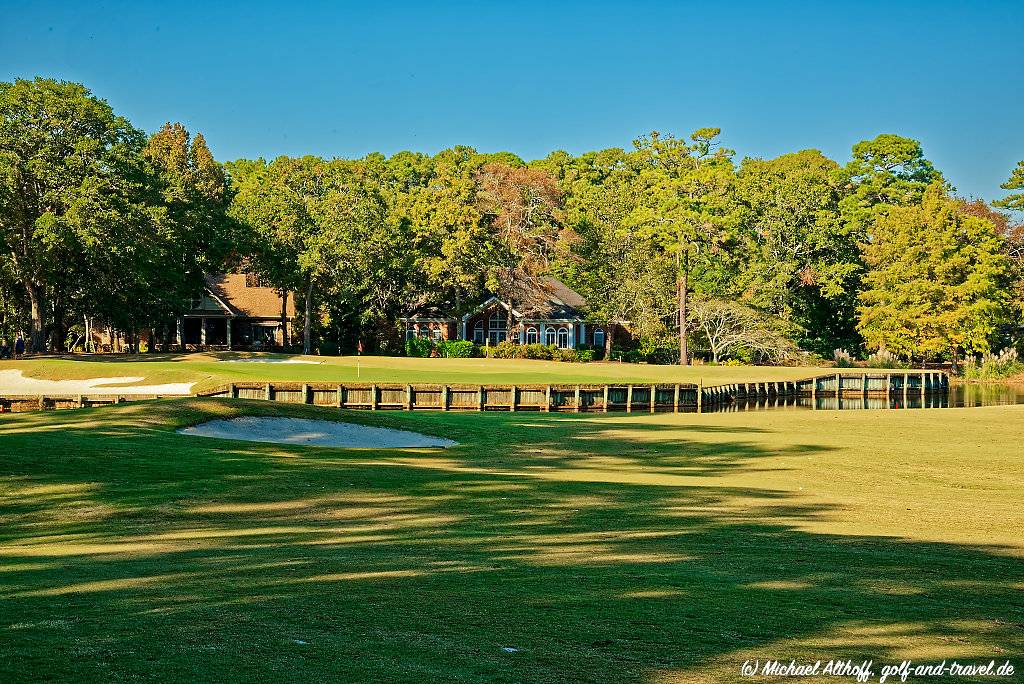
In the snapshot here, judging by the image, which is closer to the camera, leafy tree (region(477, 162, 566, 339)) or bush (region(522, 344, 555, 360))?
bush (region(522, 344, 555, 360))

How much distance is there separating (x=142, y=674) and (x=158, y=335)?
9381cm

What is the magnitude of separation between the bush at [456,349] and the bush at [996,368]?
123 feet

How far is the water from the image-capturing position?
172 ft

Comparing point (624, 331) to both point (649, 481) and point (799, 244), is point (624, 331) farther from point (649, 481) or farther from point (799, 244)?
point (649, 481)

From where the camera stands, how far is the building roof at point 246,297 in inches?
3927

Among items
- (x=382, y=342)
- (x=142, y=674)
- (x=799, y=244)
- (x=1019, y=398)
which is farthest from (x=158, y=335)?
(x=142, y=674)

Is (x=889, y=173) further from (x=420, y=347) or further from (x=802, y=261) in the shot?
(x=420, y=347)

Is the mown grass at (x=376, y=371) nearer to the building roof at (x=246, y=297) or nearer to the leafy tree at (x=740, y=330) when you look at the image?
the leafy tree at (x=740, y=330)

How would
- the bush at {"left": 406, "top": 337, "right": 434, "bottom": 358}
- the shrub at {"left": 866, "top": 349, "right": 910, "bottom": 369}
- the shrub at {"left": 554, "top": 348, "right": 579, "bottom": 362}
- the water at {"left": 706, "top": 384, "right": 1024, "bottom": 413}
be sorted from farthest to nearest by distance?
the bush at {"left": 406, "top": 337, "right": 434, "bottom": 358} → the shrub at {"left": 554, "top": 348, "right": 579, "bottom": 362} → the shrub at {"left": 866, "top": 349, "right": 910, "bottom": 369} → the water at {"left": 706, "top": 384, "right": 1024, "bottom": 413}

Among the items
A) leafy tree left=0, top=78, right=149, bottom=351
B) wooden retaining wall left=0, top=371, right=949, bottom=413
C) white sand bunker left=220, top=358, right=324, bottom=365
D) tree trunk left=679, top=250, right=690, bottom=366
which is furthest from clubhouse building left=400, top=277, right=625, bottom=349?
wooden retaining wall left=0, top=371, right=949, bottom=413

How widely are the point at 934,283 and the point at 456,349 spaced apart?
36.9 m

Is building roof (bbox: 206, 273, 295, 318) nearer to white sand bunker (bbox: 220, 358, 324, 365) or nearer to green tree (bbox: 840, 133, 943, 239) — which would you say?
white sand bunker (bbox: 220, 358, 324, 365)

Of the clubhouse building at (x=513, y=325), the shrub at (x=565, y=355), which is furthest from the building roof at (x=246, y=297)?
the shrub at (x=565, y=355)

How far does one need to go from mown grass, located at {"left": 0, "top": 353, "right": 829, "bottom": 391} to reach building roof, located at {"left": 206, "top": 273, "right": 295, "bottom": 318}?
23.6 metres
